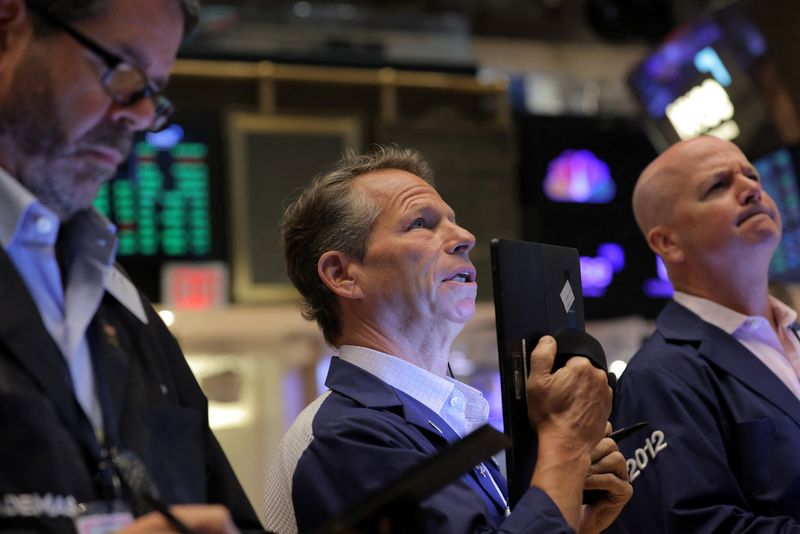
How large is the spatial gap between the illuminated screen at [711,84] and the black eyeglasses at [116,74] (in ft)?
12.1

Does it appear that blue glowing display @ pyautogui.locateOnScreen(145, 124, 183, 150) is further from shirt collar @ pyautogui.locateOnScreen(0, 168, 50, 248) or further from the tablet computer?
shirt collar @ pyautogui.locateOnScreen(0, 168, 50, 248)

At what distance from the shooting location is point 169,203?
5688 millimetres

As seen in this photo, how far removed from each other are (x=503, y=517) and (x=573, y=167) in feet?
16.5

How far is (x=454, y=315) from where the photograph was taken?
2123 millimetres

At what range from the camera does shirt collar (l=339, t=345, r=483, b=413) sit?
81.2 inches

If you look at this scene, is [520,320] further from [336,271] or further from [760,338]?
[760,338]

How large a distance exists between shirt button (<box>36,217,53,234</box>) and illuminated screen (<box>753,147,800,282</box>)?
370cm

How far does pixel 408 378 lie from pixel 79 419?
2.74 ft

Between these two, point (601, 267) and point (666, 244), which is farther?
point (601, 267)

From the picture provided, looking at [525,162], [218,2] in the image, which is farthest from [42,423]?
[218,2]

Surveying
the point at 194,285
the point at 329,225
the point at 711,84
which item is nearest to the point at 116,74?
the point at 329,225

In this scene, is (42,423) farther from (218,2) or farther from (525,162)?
(218,2)

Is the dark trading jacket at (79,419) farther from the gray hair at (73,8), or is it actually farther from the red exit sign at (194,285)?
the red exit sign at (194,285)

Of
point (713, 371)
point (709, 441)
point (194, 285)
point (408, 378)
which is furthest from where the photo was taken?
→ point (194, 285)
